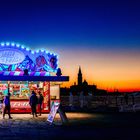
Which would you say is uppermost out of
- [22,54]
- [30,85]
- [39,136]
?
[22,54]

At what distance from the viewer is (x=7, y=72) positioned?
106 feet

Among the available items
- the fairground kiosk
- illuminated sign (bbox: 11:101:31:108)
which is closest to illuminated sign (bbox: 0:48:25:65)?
the fairground kiosk

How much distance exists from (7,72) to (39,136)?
16.5m

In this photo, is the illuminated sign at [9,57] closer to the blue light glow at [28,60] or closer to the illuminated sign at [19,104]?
the blue light glow at [28,60]

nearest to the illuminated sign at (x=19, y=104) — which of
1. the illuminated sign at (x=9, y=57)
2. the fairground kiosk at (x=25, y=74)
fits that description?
the fairground kiosk at (x=25, y=74)

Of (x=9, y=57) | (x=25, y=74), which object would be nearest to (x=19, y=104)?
(x=25, y=74)

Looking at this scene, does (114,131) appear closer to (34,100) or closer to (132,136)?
(132,136)

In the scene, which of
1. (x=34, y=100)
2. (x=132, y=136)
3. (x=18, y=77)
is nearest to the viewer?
(x=132, y=136)

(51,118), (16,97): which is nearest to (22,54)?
(16,97)

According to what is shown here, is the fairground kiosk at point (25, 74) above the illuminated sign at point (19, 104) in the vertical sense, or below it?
above

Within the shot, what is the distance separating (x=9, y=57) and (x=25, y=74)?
181cm

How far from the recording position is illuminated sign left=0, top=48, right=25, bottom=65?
3231 cm

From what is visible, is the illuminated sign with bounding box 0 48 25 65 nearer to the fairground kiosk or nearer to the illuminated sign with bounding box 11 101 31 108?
the fairground kiosk

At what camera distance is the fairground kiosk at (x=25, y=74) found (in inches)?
1262
